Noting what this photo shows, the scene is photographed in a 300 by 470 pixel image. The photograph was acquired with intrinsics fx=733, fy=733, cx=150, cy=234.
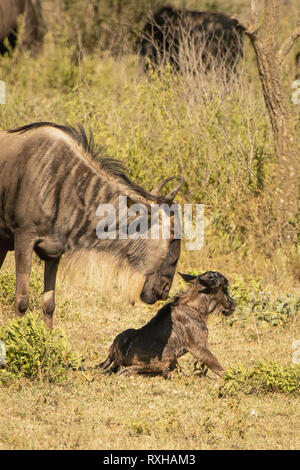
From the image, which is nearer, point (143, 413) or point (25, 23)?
point (143, 413)

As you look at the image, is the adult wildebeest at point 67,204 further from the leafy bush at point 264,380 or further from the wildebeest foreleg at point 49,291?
the leafy bush at point 264,380

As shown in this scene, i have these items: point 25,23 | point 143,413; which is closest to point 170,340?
point 143,413

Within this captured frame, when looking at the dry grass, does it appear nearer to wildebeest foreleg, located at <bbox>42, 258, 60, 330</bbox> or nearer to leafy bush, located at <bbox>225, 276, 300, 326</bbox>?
wildebeest foreleg, located at <bbox>42, 258, 60, 330</bbox>

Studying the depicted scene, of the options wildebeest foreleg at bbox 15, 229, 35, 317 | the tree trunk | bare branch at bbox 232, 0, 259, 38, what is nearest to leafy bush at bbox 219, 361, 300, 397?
wildebeest foreleg at bbox 15, 229, 35, 317

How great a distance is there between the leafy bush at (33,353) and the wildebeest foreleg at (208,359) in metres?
1.08

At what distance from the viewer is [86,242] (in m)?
6.30

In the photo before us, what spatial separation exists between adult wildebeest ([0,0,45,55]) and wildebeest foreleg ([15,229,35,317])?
11564mm

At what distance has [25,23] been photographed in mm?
17953

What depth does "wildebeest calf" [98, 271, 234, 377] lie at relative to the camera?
6.08 meters

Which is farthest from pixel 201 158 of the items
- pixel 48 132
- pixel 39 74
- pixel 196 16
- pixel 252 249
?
pixel 196 16

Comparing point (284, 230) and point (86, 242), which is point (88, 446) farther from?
point (284, 230)

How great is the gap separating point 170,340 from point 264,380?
0.85m

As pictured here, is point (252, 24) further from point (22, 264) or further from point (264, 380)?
point (264, 380)

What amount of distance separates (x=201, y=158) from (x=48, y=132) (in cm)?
416
